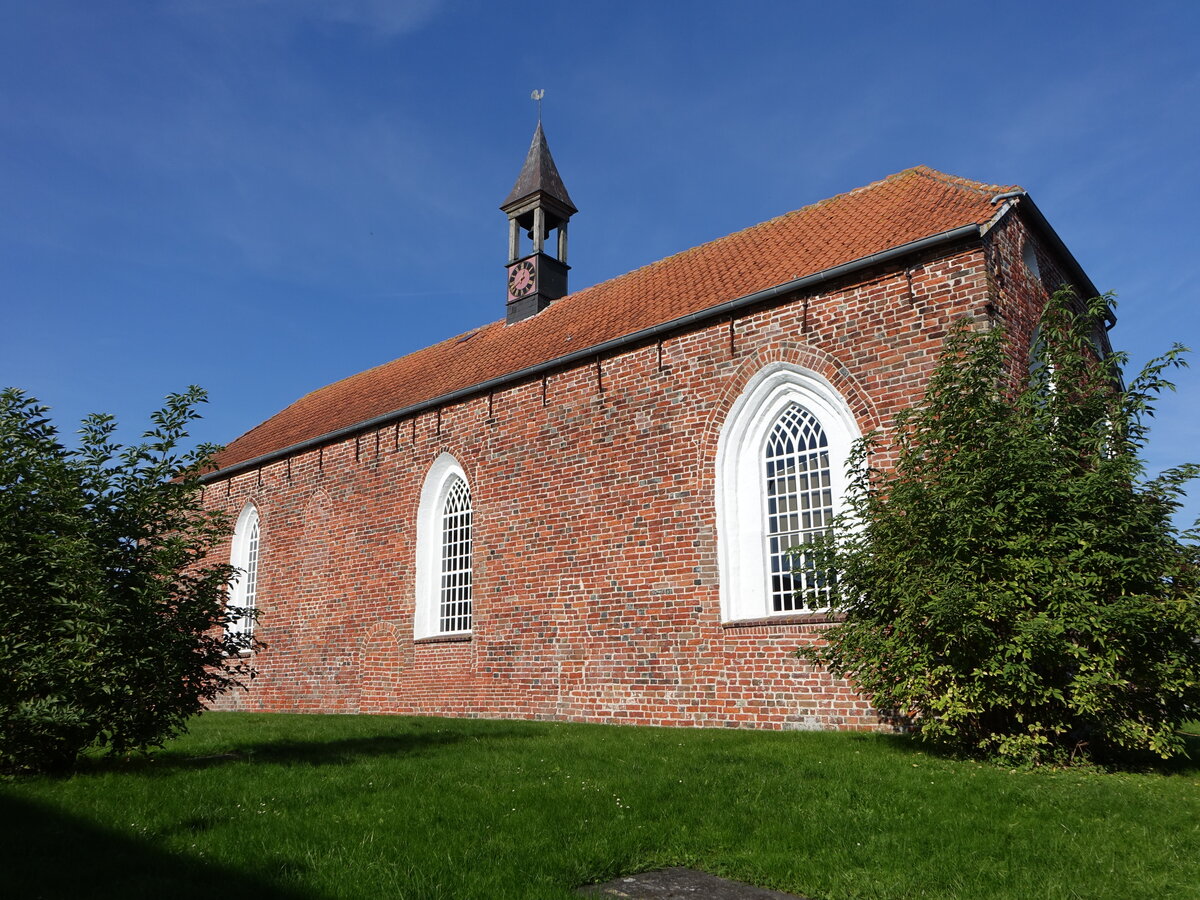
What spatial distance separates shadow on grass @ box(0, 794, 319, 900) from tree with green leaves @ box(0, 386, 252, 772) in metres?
1.76

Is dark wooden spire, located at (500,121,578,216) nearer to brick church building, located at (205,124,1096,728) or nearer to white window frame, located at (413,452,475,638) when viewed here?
brick church building, located at (205,124,1096,728)

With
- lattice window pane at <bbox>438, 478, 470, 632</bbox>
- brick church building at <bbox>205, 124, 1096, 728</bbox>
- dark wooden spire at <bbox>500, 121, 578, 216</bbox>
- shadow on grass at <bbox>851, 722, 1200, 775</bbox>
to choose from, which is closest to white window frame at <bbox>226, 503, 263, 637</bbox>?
brick church building at <bbox>205, 124, 1096, 728</bbox>

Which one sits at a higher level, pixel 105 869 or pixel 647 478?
pixel 647 478

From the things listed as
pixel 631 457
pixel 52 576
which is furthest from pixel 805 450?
pixel 52 576

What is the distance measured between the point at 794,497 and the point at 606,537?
2.88 meters

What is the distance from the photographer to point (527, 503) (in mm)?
14000

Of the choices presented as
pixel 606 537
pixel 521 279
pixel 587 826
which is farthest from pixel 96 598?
pixel 521 279

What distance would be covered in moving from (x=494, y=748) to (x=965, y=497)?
522 cm

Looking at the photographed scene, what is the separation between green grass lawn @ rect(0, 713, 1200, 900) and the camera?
4.36m

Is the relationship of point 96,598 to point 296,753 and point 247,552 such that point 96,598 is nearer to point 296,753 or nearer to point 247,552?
point 296,753

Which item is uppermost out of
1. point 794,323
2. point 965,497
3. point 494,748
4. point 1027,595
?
point 794,323

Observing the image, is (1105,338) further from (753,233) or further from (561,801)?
(561,801)

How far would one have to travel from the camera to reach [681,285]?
1461 cm

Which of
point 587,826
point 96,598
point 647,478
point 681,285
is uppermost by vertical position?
point 681,285
